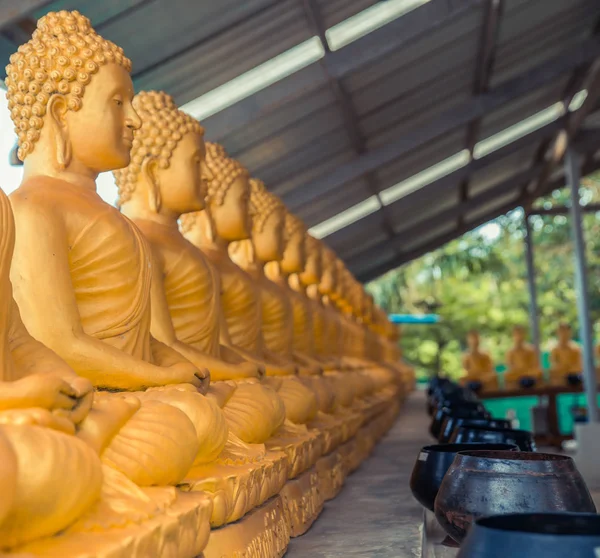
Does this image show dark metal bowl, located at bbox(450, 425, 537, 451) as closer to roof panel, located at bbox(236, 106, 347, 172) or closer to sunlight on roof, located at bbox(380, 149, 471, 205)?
roof panel, located at bbox(236, 106, 347, 172)

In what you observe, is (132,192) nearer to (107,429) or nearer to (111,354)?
(111,354)

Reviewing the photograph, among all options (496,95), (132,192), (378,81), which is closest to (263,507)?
(132,192)

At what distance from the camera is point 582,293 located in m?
10.9

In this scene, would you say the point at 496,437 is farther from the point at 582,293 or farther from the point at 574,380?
the point at 574,380

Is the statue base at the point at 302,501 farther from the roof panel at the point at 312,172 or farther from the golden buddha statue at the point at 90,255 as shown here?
the roof panel at the point at 312,172

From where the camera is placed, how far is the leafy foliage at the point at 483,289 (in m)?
20.5

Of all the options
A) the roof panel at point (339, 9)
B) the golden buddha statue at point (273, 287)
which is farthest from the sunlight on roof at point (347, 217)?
the golden buddha statue at point (273, 287)

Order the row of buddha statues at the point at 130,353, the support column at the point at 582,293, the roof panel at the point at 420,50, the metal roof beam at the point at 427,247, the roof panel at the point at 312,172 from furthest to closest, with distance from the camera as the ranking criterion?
1. the metal roof beam at the point at 427,247
2. the support column at the point at 582,293
3. the roof panel at the point at 312,172
4. the roof panel at the point at 420,50
5. the row of buddha statues at the point at 130,353

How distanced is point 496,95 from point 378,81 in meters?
2.14

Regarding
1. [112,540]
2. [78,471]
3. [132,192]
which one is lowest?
[112,540]

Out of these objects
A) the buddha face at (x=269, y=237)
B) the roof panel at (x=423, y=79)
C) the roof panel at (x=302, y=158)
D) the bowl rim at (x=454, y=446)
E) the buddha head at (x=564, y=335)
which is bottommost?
the bowl rim at (x=454, y=446)

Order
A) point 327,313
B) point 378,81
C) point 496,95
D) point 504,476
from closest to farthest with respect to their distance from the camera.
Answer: point 504,476 < point 327,313 < point 378,81 < point 496,95

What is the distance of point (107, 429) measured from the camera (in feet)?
6.35

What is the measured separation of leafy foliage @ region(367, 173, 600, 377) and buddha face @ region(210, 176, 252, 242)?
16.9 metres
